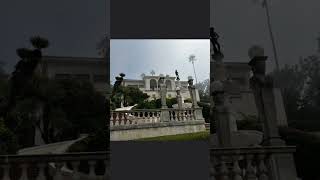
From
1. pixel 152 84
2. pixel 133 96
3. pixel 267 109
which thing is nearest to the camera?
pixel 152 84

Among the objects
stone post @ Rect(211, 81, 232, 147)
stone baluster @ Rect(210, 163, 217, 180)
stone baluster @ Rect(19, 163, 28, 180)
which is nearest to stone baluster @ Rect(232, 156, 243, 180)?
stone baluster @ Rect(210, 163, 217, 180)

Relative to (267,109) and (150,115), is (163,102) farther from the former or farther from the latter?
(267,109)

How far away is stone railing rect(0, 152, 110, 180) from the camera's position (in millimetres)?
2684

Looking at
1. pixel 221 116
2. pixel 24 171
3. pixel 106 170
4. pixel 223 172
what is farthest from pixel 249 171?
pixel 24 171

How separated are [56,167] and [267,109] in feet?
6.15

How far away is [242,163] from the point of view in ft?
9.54

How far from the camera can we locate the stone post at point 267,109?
3.02 m

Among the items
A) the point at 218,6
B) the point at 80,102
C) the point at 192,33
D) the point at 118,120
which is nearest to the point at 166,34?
the point at 192,33

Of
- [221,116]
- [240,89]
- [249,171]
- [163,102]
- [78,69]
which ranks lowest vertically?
[249,171]

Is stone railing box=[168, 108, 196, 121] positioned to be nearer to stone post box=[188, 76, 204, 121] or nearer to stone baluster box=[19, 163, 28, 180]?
stone post box=[188, 76, 204, 121]

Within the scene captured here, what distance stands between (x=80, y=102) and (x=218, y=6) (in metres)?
1.54

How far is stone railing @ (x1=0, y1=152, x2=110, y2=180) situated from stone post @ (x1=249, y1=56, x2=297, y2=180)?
1423mm

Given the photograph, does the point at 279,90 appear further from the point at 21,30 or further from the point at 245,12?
the point at 21,30

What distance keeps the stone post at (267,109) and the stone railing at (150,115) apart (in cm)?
100
